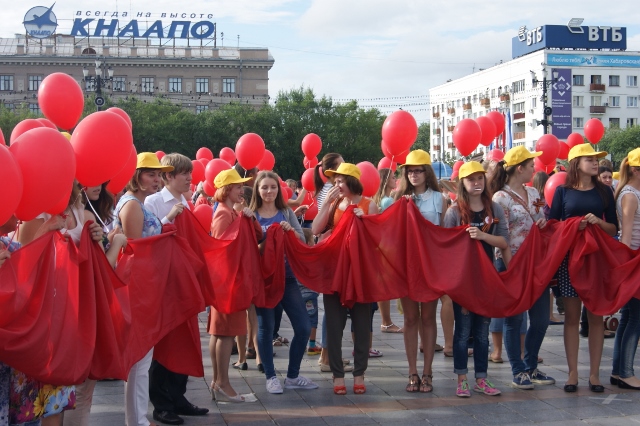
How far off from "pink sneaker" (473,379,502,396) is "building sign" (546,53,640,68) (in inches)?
3527

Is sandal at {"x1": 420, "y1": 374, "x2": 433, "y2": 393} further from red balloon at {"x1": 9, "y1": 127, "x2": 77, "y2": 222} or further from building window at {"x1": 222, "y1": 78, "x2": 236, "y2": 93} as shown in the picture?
building window at {"x1": 222, "y1": 78, "x2": 236, "y2": 93}

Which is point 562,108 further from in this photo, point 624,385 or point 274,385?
point 274,385

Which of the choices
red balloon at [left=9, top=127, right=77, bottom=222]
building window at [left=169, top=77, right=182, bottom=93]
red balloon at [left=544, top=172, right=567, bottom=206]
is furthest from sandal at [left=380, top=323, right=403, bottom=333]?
building window at [left=169, top=77, right=182, bottom=93]

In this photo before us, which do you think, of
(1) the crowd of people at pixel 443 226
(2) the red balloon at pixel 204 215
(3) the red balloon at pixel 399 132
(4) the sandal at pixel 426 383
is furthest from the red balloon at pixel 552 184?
(2) the red balloon at pixel 204 215

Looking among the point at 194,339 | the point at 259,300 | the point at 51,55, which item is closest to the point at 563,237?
the point at 259,300

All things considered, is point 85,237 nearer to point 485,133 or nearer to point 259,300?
point 259,300

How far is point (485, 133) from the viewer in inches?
527

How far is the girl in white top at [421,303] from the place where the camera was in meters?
7.29

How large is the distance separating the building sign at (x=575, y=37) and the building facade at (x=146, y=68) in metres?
31.3

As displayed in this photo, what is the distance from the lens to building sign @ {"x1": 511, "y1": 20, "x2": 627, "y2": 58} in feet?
306

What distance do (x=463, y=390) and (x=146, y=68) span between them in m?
88.5

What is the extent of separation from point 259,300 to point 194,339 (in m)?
0.84

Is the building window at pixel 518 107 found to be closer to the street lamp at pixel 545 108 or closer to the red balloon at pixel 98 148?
Result: the street lamp at pixel 545 108

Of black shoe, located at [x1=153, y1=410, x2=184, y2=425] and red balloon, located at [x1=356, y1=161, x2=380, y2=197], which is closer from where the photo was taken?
black shoe, located at [x1=153, y1=410, x2=184, y2=425]
